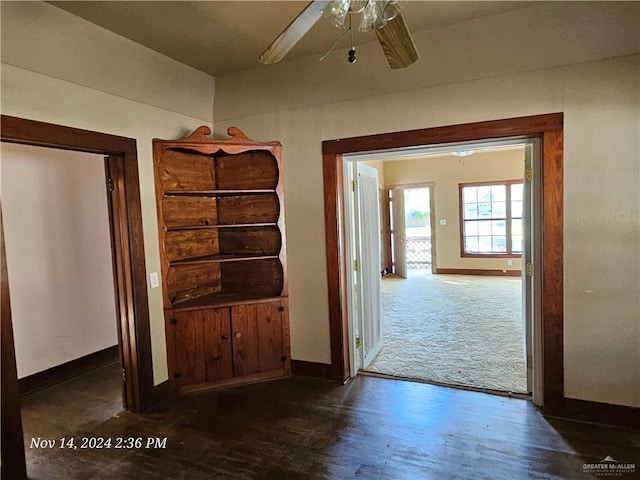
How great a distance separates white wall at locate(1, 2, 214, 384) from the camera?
2.17 m

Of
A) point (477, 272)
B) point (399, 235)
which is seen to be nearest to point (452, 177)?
point (399, 235)

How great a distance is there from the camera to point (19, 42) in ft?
7.01

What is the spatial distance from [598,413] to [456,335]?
190 cm

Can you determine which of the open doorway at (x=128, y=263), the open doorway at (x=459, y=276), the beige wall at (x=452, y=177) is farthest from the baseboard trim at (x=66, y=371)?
the beige wall at (x=452, y=177)

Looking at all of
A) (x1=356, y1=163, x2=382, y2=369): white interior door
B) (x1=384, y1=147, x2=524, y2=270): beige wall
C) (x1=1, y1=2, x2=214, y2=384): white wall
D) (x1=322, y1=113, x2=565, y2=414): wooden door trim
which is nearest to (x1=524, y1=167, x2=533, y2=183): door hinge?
(x1=322, y1=113, x2=565, y2=414): wooden door trim

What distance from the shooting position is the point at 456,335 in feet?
14.6

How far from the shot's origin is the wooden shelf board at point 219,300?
326 cm

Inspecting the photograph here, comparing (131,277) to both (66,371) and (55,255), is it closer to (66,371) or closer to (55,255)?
(55,255)

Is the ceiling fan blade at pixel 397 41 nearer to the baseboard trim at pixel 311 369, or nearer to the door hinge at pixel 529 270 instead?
the door hinge at pixel 529 270

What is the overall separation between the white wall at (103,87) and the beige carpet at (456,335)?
2350 mm

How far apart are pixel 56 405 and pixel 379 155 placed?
3.39 metres

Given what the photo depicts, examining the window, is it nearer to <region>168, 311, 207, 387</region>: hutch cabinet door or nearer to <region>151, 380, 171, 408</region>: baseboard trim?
<region>168, 311, 207, 387</region>: hutch cabinet door

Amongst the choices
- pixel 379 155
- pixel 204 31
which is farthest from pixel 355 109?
pixel 204 31

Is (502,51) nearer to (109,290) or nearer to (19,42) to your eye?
(19,42)
